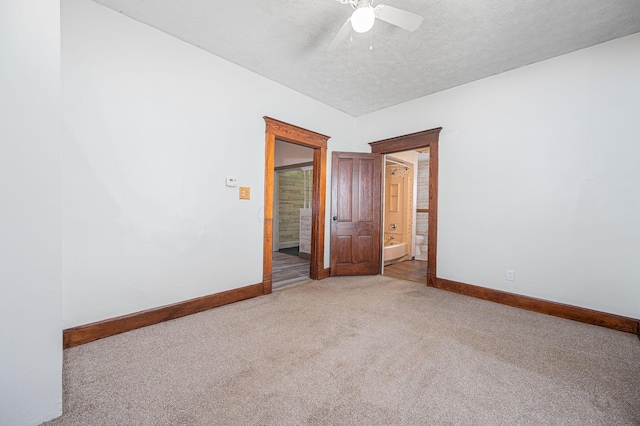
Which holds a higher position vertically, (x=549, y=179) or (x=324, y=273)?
(x=549, y=179)

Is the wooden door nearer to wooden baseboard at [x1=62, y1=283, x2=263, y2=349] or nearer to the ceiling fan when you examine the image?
wooden baseboard at [x1=62, y1=283, x2=263, y2=349]

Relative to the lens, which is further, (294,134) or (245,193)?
(294,134)

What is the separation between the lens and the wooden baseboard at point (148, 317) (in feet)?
6.60

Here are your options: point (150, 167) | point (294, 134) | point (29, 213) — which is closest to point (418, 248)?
point (294, 134)

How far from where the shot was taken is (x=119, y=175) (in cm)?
223

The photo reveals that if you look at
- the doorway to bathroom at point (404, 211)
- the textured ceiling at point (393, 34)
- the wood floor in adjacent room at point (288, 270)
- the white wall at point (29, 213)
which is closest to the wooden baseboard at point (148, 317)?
the wood floor in adjacent room at point (288, 270)

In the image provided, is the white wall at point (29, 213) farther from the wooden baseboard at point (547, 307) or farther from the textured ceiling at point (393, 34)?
the wooden baseboard at point (547, 307)

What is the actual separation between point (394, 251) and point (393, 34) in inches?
164

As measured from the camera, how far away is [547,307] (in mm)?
2752

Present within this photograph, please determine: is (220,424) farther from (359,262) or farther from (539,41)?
(539,41)

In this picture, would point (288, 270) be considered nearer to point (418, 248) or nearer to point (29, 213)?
point (418, 248)

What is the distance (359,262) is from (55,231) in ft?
12.2

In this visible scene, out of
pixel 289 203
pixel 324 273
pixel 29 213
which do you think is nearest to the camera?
pixel 29 213

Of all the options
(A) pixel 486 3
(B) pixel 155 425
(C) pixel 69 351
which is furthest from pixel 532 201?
(C) pixel 69 351
